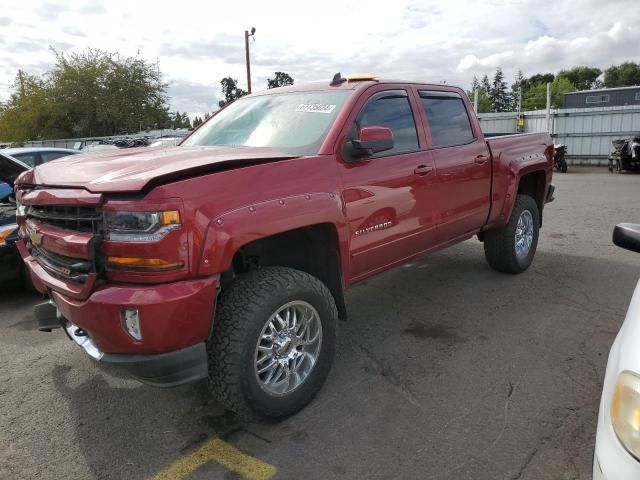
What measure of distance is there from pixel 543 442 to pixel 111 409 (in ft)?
8.19

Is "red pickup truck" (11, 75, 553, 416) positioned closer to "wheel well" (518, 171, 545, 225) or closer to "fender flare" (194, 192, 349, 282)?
"fender flare" (194, 192, 349, 282)

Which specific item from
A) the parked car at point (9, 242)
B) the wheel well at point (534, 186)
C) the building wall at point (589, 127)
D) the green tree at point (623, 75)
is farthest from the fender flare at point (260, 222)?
the green tree at point (623, 75)

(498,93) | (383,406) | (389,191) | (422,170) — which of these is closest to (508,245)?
(422,170)

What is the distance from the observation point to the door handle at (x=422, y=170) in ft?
12.8

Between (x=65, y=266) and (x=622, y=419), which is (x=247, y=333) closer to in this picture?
(x=65, y=266)

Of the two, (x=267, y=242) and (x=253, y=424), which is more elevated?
(x=267, y=242)

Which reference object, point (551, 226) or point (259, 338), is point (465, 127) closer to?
point (259, 338)

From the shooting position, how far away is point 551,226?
815 cm

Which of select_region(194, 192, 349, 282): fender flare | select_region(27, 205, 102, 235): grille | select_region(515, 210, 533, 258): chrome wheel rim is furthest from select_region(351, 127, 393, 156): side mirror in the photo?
select_region(515, 210, 533, 258): chrome wheel rim

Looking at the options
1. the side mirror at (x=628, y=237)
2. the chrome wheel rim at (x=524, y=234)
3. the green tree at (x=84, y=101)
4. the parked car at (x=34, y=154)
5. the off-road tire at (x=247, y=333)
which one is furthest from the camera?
the green tree at (x=84, y=101)

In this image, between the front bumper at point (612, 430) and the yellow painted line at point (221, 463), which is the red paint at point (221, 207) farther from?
the front bumper at point (612, 430)

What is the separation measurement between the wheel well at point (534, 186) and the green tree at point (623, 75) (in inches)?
4094

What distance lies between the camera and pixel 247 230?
8.57 ft

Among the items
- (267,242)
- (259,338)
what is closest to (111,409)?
(259,338)
